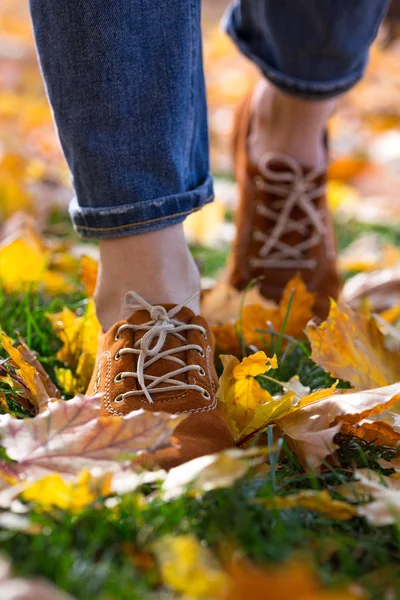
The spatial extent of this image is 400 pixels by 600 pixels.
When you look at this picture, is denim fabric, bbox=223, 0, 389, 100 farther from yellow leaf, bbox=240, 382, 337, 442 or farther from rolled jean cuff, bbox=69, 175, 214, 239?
yellow leaf, bbox=240, 382, 337, 442

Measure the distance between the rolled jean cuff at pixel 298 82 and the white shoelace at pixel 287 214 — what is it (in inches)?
6.4

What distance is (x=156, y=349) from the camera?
1063 millimetres

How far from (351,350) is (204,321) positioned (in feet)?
0.81

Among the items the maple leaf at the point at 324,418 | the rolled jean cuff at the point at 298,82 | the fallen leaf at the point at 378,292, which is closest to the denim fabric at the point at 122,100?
the maple leaf at the point at 324,418

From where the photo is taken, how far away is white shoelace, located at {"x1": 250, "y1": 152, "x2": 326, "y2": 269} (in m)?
1.69

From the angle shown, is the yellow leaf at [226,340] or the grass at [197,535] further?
the yellow leaf at [226,340]

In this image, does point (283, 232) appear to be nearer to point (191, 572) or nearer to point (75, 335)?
point (75, 335)

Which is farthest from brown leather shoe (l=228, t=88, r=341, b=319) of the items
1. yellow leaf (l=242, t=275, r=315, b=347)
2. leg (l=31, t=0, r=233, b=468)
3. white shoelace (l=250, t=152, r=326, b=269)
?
leg (l=31, t=0, r=233, b=468)

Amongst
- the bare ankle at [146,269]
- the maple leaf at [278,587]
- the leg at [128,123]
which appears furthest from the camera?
the bare ankle at [146,269]

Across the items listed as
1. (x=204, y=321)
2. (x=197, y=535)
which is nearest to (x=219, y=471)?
(x=197, y=535)

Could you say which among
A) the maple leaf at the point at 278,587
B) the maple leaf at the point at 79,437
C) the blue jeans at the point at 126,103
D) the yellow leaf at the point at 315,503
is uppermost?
the blue jeans at the point at 126,103

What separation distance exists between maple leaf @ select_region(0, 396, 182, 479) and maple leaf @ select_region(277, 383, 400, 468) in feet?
0.67

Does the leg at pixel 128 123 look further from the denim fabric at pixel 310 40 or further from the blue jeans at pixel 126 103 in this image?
the denim fabric at pixel 310 40

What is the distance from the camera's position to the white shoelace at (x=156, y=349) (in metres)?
1.04
